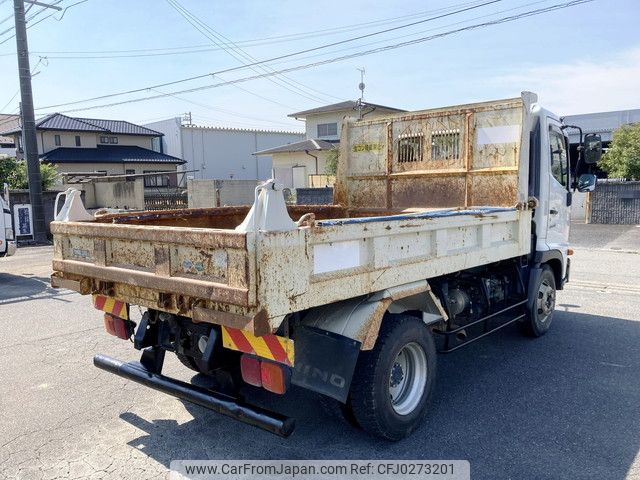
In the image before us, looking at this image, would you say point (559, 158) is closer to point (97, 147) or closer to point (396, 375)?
point (396, 375)

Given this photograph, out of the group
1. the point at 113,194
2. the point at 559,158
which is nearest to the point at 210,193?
the point at 113,194

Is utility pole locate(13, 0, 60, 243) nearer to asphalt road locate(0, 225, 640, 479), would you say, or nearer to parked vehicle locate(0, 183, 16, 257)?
parked vehicle locate(0, 183, 16, 257)

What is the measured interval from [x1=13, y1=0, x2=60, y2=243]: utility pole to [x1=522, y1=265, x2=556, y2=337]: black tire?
16.7 meters

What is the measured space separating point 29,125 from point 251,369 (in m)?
18.0

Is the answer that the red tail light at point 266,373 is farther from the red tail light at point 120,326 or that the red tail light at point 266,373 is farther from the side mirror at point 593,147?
the side mirror at point 593,147

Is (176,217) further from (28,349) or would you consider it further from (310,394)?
(28,349)

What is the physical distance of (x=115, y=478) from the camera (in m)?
3.39

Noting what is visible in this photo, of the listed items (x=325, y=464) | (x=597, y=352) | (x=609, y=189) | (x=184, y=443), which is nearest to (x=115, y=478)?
(x=184, y=443)

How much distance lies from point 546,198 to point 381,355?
3431mm

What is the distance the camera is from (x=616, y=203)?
728 inches

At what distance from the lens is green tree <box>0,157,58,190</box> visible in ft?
67.4

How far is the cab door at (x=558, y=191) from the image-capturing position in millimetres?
6117

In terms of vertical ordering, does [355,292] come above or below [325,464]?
above

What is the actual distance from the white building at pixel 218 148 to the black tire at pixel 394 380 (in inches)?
1636
